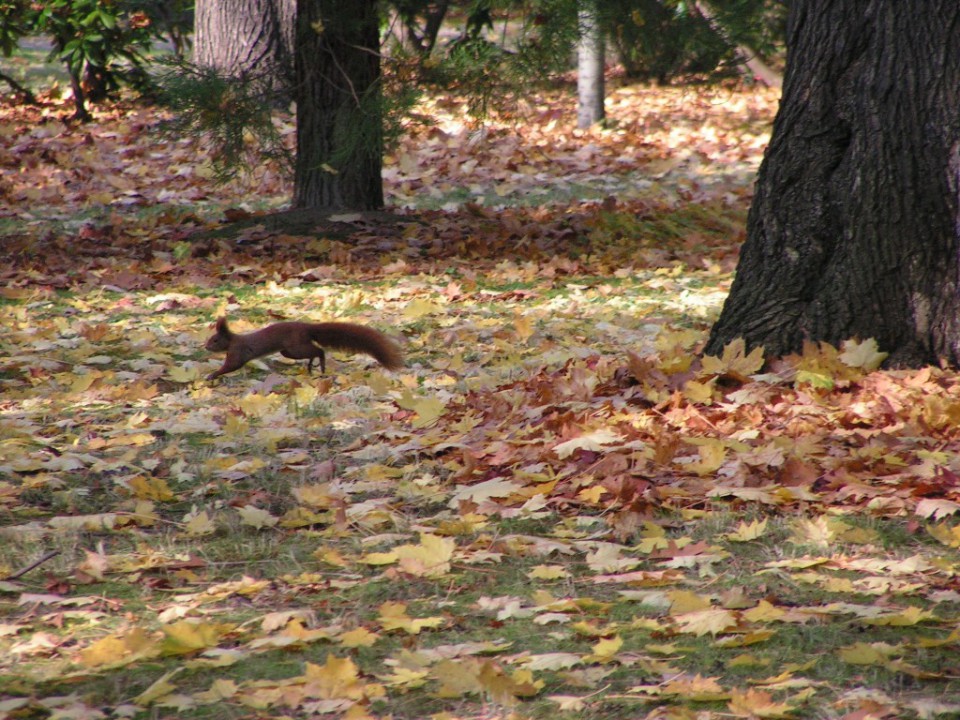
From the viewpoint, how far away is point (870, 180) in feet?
13.2

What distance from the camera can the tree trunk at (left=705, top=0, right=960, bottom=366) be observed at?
3.98 m

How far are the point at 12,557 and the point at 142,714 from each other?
1068mm

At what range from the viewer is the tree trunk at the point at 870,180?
398cm

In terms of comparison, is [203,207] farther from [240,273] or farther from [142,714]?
→ [142,714]

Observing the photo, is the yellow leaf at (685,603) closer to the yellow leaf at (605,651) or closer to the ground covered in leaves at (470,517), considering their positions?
the ground covered in leaves at (470,517)

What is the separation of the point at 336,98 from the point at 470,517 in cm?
615

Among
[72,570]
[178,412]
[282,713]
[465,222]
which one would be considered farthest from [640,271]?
[282,713]

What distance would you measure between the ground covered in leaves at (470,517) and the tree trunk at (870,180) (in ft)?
0.65

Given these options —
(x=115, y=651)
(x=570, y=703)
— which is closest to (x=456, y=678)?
(x=570, y=703)

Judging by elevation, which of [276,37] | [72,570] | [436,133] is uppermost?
[276,37]

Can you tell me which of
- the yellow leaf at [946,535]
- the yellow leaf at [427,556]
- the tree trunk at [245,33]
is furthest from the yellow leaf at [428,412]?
the tree trunk at [245,33]

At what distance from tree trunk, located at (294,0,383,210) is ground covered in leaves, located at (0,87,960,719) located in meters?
1.84

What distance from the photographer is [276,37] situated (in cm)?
1109

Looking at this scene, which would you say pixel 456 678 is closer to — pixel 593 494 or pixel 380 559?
pixel 380 559
